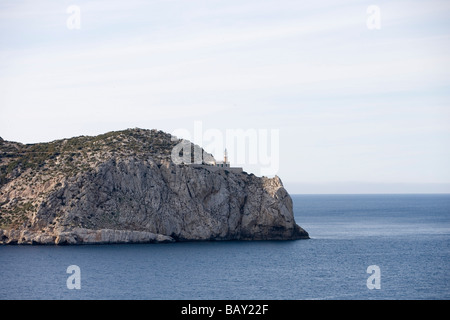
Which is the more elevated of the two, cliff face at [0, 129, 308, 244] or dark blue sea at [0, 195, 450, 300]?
cliff face at [0, 129, 308, 244]

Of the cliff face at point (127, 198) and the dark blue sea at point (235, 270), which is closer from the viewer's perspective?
the dark blue sea at point (235, 270)

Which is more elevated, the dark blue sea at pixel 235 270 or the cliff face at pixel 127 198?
the cliff face at pixel 127 198

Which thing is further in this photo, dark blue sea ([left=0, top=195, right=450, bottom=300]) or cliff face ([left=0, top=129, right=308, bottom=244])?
cliff face ([left=0, top=129, right=308, bottom=244])

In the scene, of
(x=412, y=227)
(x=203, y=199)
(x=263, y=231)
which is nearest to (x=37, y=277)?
(x=203, y=199)

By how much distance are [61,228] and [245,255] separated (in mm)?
25148

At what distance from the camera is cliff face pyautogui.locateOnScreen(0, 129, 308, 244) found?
309 feet

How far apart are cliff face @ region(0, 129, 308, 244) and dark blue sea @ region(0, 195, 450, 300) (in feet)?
8.94

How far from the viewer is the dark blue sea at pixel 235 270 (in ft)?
215

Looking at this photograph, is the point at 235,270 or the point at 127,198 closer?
the point at 235,270

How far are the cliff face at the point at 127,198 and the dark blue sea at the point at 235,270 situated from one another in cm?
272

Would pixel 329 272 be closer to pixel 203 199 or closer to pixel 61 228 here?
pixel 203 199

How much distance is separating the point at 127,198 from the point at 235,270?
82.2 ft

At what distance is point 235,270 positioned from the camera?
7844 centimetres

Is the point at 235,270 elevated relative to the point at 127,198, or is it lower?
lower
